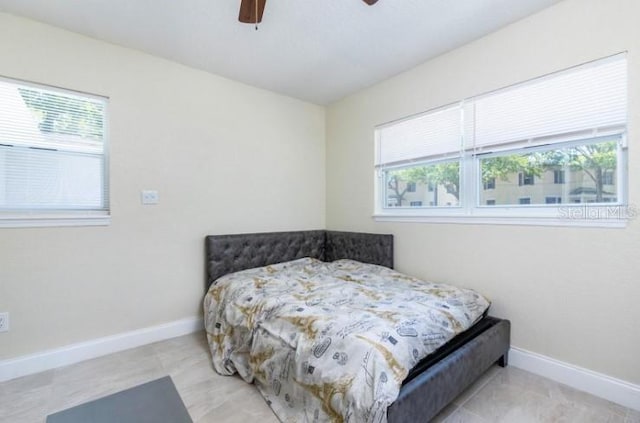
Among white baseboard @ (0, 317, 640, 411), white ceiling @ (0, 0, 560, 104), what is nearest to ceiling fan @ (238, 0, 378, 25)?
white ceiling @ (0, 0, 560, 104)

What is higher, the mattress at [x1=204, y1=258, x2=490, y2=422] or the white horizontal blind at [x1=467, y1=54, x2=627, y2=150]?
the white horizontal blind at [x1=467, y1=54, x2=627, y2=150]

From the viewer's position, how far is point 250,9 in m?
1.69

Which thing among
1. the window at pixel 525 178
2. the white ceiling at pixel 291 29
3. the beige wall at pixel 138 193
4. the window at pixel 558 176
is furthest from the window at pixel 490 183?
the beige wall at pixel 138 193

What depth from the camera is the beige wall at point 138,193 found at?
220 cm

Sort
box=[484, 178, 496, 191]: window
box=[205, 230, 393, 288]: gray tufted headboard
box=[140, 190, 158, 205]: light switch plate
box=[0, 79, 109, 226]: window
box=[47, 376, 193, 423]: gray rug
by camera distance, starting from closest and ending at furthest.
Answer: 1. box=[47, 376, 193, 423]: gray rug
2. box=[0, 79, 109, 226]: window
3. box=[484, 178, 496, 191]: window
4. box=[140, 190, 158, 205]: light switch plate
5. box=[205, 230, 393, 288]: gray tufted headboard

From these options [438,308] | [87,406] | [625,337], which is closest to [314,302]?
[438,308]

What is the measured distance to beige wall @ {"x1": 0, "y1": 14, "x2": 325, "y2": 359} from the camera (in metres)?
2.20

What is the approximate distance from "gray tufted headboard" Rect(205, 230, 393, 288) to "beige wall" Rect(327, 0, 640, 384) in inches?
11.0

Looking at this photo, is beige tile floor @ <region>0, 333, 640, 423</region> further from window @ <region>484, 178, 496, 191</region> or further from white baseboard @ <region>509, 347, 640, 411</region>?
window @ <region>484, 178, 496, 191</region>

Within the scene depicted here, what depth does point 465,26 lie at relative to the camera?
2.29m

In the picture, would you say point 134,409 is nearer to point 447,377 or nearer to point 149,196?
point 447,377

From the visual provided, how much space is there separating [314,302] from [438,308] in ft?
2.68

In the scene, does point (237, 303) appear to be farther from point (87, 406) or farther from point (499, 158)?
point (499, 158)

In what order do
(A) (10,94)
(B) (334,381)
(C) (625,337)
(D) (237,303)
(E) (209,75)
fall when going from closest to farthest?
(B) (334,381) < (C) (625,337) < (A) (10,94) < (D) (237,303) < (E) (209,75)
